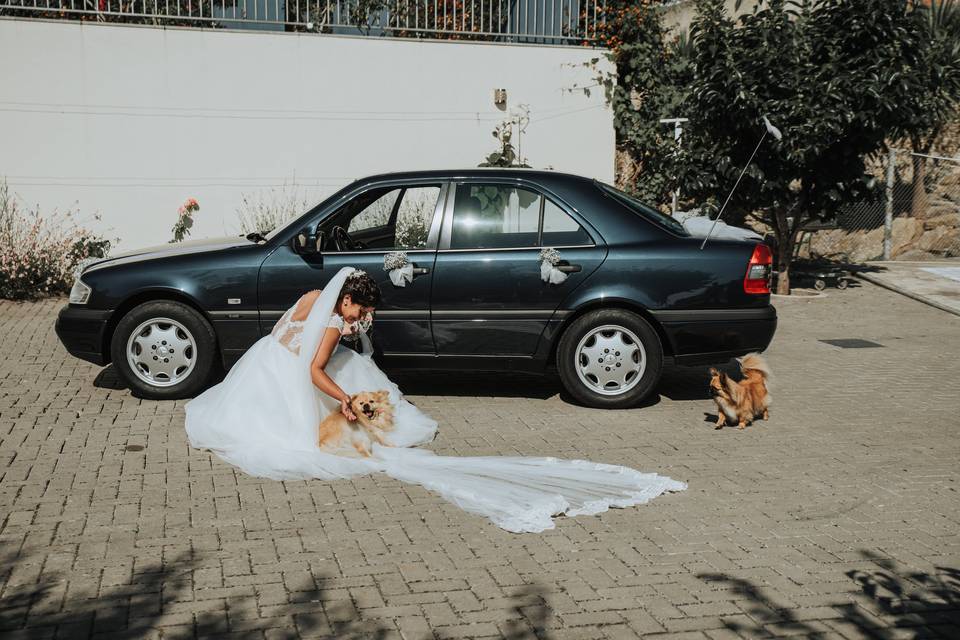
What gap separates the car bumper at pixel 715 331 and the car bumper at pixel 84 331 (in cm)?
421

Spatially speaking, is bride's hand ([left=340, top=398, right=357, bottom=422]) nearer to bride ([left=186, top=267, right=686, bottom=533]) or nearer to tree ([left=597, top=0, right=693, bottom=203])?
bride ([left=186, top=267, right=686, bottom=533])

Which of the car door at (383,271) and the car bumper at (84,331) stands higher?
the car door at (383,271)

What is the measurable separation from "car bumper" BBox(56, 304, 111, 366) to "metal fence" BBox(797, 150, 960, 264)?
12.4 metres

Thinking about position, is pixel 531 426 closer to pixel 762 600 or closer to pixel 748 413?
pixel 748 413

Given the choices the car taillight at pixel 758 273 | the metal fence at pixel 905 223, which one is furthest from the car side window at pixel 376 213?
the metal fence at pixel 905 223

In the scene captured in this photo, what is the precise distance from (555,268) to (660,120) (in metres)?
8.97

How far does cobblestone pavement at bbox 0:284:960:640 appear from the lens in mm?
4031

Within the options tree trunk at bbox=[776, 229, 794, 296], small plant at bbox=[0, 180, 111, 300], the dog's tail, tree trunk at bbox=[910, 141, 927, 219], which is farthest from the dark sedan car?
tree trunk at bbox=[910, 141, 927, 219]

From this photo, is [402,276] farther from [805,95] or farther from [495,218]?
[805,95]

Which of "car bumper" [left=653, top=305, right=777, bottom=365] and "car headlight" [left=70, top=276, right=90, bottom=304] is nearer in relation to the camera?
"car bumper" [left=653, top=305, right=777, bottom=365]

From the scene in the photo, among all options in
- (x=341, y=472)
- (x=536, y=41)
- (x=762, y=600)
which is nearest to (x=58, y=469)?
(x=341, y=472)

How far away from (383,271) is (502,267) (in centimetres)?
89

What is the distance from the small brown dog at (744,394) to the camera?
693 centimetres

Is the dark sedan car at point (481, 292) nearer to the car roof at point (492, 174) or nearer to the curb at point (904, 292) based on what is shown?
the car roof at point (492, 174)
